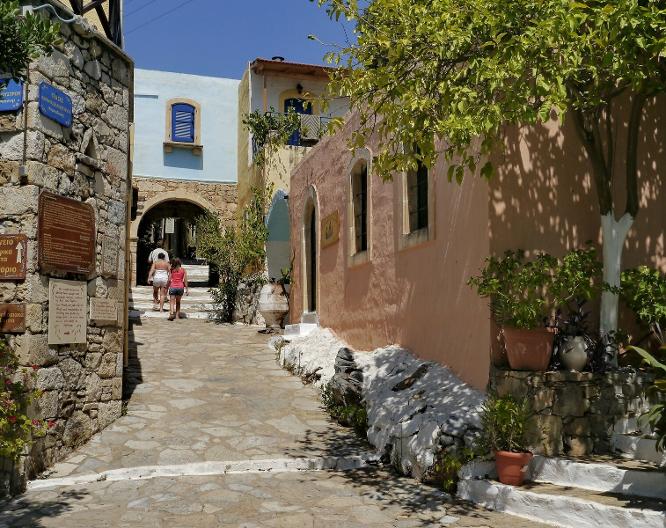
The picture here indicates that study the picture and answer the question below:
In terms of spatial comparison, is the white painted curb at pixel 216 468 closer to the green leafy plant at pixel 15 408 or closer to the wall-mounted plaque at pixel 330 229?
the green leafy plant at pixel 15 408

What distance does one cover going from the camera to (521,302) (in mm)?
6418

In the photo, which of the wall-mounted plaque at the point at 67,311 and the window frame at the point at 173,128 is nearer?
the wall-mounted plaque at the point at 67,311

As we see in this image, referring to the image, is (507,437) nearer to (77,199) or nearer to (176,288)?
(77,199)

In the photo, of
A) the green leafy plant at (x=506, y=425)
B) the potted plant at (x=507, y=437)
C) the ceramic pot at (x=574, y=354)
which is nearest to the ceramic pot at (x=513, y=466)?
the potted plant at (x=507, y=437)

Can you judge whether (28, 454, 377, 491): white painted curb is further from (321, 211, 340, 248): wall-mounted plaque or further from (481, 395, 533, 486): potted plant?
(321, 211, 340, 248): wall-mounted plaque

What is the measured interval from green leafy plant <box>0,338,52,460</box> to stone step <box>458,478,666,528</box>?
157 inches

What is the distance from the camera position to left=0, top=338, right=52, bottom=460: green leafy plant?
568 cm

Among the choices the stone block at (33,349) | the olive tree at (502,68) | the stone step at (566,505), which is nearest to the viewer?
the stone step at (566,505)

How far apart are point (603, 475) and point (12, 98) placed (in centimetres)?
657

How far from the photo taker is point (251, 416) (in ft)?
27.5

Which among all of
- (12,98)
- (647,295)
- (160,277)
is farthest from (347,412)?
(160,277)

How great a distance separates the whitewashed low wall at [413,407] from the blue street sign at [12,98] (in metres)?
5.10

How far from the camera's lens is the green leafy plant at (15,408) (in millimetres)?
5684

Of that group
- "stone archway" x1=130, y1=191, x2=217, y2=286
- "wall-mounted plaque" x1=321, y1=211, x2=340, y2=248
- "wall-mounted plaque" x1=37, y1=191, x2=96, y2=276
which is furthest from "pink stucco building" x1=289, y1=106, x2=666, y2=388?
"stone archway" x1=130, y1=191, x2=217, y2=286
